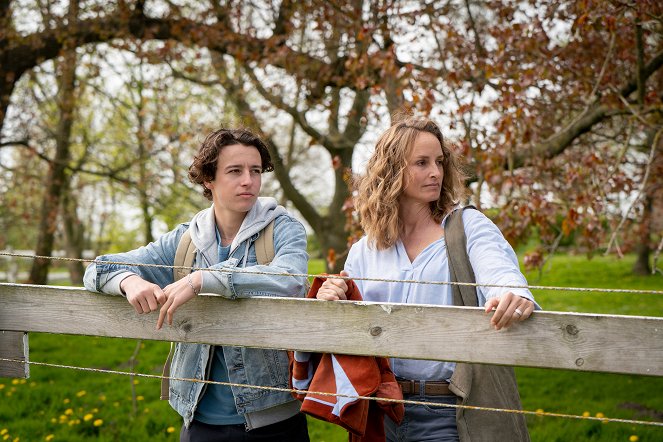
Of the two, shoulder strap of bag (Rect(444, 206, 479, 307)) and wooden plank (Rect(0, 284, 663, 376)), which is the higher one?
shoulder strap of bag (Rect(444, 206, 479, 307))

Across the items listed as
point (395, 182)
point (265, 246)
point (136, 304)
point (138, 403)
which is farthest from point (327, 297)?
point (138, 403)

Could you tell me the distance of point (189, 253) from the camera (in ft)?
8.66

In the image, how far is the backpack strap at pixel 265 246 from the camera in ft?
8.36

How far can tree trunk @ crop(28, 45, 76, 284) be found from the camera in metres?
11.1

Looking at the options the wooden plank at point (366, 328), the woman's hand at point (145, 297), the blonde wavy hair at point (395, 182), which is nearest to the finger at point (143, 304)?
the woman's hand at point (145, 297)

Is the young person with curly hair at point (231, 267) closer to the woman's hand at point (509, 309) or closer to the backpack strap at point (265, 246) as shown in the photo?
the backpack strap at point (265, 246)

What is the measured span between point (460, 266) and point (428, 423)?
55 cm

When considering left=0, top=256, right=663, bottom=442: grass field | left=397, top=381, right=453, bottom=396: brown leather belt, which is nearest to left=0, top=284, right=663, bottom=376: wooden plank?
left=397, top=381, right=453, bottom=396: brown leather belt

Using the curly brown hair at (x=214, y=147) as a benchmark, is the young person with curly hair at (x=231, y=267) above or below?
below

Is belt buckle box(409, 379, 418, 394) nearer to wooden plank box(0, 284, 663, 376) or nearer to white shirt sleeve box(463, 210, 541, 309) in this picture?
wooden plank box(0, 284, 663, 376)

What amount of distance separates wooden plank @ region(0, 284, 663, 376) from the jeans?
0.27 meters

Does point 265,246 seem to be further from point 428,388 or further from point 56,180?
point 56,180

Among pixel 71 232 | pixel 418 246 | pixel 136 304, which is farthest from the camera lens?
pixel 71 232

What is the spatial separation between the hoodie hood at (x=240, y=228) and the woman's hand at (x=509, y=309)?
98cm
